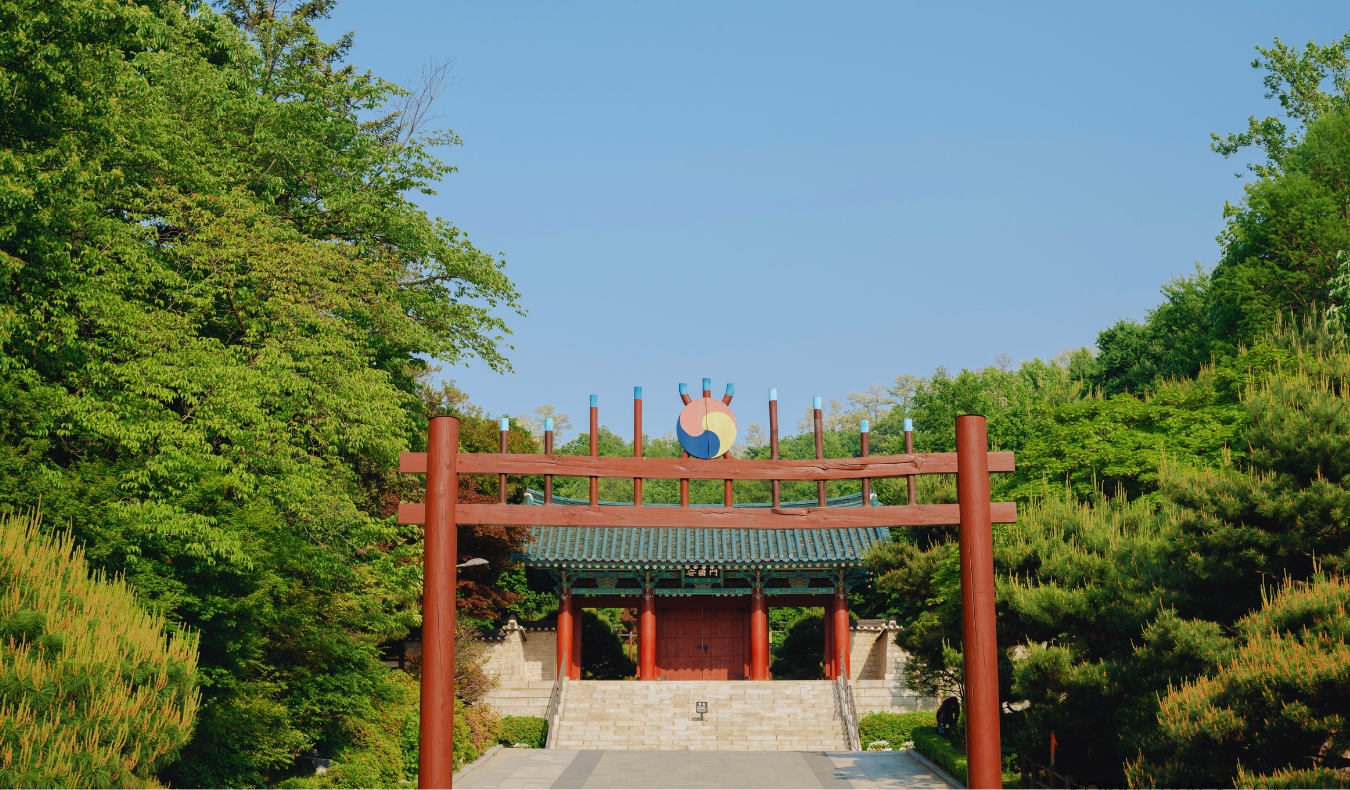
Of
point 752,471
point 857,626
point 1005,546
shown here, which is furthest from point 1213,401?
point 752,471

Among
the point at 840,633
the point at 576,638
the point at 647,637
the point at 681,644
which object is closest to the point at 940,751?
the point at 840,633

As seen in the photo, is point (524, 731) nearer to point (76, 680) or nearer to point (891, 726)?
point (891, 726)

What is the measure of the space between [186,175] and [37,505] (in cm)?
657

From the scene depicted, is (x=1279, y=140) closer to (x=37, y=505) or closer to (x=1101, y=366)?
(x=1101, y=366)

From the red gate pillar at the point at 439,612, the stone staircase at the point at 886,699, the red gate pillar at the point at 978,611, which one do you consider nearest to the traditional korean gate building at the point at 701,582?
the stone staircase at the point at 886,699

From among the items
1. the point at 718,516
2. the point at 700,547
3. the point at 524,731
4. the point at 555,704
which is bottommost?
the point at 524,731

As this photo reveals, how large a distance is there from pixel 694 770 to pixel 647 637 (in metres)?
9.85

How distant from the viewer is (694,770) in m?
20.5

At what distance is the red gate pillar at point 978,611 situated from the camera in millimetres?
10914

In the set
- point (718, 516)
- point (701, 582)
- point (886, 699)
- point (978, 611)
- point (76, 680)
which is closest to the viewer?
point (76, 680)

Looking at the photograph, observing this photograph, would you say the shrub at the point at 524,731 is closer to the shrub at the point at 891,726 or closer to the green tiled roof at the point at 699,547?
the green tiled roof at the point at 699,547

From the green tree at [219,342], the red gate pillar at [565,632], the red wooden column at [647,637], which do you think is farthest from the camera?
the red wooden column at [647,637]

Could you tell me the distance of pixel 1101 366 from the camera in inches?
1734

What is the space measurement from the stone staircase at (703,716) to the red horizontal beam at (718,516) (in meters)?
14.9
